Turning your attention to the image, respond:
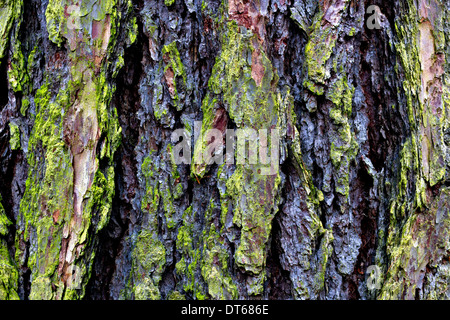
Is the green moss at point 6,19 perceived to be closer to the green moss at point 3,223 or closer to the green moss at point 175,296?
the green moss at point 3,223

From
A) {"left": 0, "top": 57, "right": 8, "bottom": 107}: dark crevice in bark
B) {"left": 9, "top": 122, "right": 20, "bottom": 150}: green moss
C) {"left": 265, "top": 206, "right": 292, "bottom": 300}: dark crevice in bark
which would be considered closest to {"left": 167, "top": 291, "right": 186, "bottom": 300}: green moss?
{"left": 265, "top": 206, "right": 292, "bottom": 300}: dark crevice in bark

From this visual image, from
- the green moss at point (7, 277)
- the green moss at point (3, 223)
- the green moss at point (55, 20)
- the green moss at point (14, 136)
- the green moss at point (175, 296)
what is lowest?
the green moss at point (175, 296)

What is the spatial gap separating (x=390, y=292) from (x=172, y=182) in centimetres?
62

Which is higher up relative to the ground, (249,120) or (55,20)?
(55,20)

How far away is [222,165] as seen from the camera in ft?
3.24

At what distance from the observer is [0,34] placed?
1.05 metres

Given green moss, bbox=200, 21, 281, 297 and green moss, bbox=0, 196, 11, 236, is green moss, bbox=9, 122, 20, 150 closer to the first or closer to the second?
green moss, bbox=0, 196, 11, 236

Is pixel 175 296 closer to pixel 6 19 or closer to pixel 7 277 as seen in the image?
pixel 7 277

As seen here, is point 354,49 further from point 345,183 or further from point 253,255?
point 253,255

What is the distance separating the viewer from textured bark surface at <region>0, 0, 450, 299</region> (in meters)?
0.98

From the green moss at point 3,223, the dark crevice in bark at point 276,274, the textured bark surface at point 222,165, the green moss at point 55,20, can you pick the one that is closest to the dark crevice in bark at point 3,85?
the textured bark surface at point 222,165

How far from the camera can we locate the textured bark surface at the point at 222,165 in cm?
98

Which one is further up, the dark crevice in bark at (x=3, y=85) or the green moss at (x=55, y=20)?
the green moss at (x=55, y=20)

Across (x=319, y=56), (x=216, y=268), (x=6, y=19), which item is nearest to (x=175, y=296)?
(x=216, y=268)
